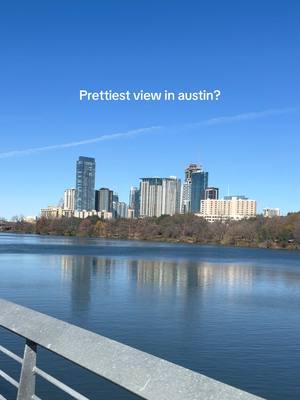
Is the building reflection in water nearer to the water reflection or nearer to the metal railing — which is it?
the water reflection

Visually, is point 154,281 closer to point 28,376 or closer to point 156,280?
point 156,280

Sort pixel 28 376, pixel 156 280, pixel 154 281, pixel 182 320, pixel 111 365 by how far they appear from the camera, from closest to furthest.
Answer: pixel 111 365 → pixel 28 376 → pixel 182 320 → pixel 154 281 → pixel 156 280

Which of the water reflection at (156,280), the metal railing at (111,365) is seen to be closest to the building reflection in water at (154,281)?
the water reflection at (156,280)

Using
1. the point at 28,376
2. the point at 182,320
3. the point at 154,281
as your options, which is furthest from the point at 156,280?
the point at 28,376

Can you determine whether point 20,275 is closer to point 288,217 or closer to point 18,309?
point 18,309

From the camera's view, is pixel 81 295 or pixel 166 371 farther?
pixel 81 295

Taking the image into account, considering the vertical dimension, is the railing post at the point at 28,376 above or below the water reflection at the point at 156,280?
above

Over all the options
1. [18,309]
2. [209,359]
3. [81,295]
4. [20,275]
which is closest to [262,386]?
[209,359]

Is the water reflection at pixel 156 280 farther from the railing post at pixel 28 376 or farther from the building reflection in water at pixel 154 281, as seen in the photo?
the railing post at pixel 28 376
